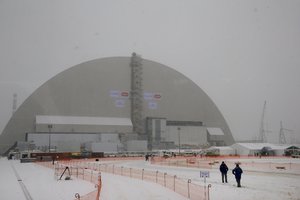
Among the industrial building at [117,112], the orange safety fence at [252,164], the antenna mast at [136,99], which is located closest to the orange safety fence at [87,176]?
the orange safety fence at [252,164]

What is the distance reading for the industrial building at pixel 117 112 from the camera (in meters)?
96.2

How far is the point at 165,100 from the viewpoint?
111 metres

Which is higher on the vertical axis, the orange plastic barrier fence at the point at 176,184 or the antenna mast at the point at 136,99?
the antenna mast at the point at 136,99

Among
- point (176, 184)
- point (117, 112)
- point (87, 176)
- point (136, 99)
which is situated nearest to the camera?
point (176, 184)

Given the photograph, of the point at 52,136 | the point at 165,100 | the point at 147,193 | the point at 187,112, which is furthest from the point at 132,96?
the point at 147,193

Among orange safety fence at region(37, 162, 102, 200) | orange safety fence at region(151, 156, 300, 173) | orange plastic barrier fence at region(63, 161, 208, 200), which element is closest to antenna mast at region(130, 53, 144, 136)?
orange safety fence at region(151, 156, 300, 173)

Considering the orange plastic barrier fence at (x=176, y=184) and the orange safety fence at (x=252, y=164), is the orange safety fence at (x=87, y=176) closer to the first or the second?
the orange plastic barrier fence at (x=176, y=184)

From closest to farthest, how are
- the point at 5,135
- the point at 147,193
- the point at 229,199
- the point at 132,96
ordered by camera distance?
the point at 229,199 → the point at 147,193 → the point at 5,135 → the point at 132,96

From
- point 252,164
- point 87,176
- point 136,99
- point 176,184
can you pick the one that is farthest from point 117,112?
point 176,184

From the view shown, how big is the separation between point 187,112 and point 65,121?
136ft

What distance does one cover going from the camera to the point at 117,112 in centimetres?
10619

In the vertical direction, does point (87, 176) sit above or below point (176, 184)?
below

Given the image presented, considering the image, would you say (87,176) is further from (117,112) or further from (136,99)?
(136,99)

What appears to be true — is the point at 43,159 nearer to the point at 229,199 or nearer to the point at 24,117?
the point at 24,117
